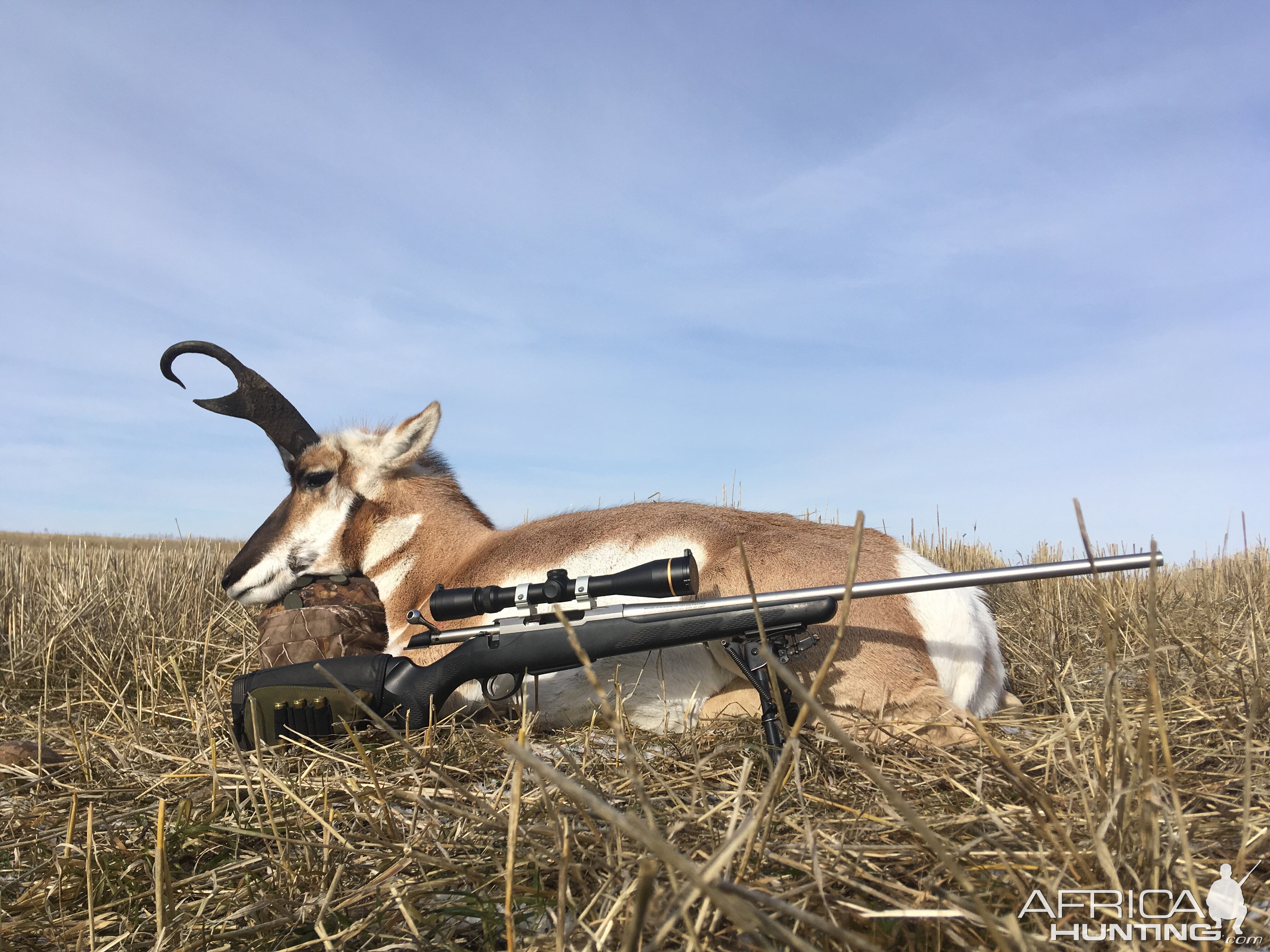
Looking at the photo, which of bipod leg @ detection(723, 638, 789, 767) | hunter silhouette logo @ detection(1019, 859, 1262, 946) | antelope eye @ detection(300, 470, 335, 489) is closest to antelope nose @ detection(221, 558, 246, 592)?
antelope eye @ detection(300, 470, 335, 489)

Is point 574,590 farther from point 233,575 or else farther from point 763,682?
point 233,575

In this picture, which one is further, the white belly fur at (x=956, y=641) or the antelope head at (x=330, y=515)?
the antelope head at (x=330, y=515)

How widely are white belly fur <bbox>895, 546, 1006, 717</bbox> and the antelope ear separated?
300cm

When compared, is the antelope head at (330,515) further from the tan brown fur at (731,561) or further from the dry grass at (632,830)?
the dry grass at (632,830)

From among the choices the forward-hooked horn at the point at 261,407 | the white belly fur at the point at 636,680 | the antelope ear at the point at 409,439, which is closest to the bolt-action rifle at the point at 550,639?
the white belly fur at the point at 636,680

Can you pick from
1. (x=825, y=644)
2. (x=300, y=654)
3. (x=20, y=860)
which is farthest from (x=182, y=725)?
(x=825, y=644)

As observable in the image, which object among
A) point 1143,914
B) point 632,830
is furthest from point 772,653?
point 632,830

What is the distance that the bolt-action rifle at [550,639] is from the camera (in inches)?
114

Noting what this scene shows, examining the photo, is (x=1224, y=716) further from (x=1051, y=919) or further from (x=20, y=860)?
(x=20, y=860)

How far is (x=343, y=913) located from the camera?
2002 mm

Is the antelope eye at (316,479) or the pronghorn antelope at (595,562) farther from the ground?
the antelope eye at (316,479)

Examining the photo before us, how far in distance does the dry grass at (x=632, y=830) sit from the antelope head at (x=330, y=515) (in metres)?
1.06

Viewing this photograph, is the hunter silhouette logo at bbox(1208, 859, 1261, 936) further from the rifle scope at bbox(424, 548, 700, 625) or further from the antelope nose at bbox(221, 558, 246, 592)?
the antelope nose at bbox(221, 558, 246, 592)

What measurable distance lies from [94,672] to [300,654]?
2.59 metres
